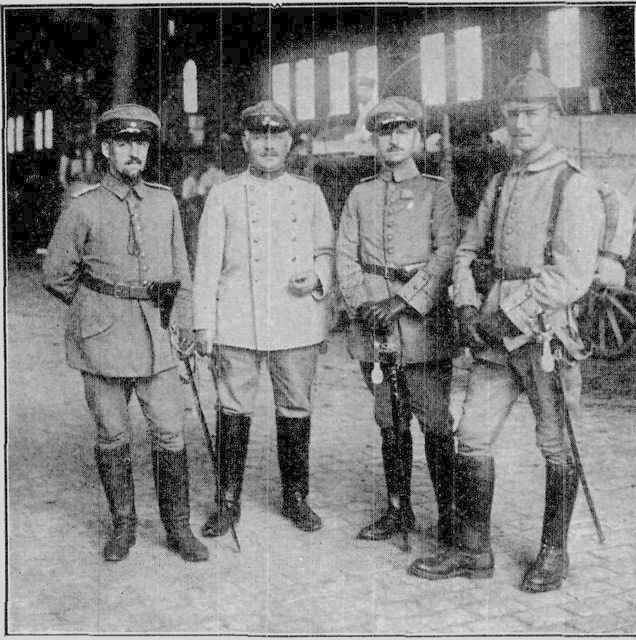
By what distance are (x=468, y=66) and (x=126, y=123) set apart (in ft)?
26.1

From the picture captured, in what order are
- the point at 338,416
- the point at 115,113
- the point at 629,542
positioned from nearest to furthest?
the point at 115,113
the point at 629,542
the point at 338,416

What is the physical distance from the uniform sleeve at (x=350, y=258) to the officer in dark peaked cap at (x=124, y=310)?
767 millimetres

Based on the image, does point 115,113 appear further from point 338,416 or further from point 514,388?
point 338,416

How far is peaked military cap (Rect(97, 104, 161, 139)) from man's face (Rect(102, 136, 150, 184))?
0.12ft

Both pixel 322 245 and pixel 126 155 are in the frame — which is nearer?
pixel 126 155

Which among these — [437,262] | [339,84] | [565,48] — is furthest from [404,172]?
[339,84]

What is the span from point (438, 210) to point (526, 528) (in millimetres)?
1586

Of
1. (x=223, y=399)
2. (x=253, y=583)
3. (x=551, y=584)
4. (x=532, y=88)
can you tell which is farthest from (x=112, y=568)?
(x=532, y=88)

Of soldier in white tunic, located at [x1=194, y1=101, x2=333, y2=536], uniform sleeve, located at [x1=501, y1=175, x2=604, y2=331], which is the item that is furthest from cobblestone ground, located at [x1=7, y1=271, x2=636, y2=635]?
uniform sleeve, located at [x1=501, y1=175, x2=604, y2=331]

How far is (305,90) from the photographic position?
11648 mm

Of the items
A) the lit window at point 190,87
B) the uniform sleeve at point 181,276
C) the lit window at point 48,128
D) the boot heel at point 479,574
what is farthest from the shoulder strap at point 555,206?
the lit window at point 48,128

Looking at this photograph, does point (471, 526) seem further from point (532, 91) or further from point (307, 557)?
point (532, 91)

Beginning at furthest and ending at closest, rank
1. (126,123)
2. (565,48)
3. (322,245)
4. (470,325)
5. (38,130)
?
(38,130) < (565,48) < (322,245) < (126,123) < (470,325)

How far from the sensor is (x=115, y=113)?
392cm
